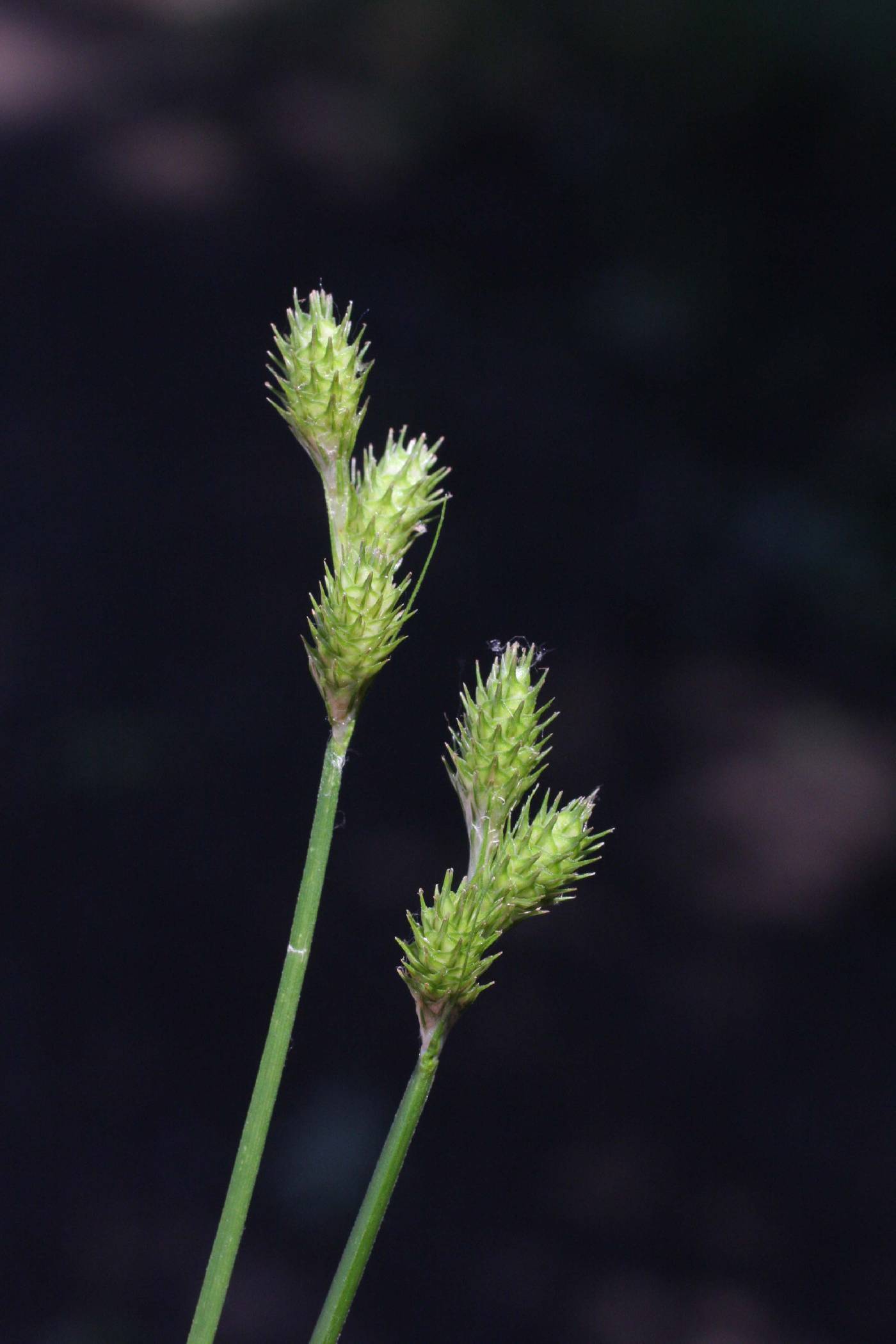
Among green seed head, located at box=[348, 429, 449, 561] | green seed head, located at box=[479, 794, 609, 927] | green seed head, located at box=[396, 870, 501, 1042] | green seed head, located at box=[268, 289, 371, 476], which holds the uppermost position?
green seed head, located at box=[268, 289, 371, 476]

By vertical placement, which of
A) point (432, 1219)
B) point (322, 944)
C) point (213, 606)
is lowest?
point (432, 1219)

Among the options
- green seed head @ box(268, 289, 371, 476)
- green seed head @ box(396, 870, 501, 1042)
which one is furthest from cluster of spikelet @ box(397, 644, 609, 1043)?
green seed head @ box(268, 289, 371, 476)

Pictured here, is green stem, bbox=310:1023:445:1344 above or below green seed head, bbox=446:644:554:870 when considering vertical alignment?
Answer: below

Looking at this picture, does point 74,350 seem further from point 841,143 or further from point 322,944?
point 841,143

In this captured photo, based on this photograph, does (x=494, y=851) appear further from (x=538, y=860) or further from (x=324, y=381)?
(x=324, y=381)

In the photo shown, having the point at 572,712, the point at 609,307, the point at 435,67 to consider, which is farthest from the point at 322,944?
the point at 435,67

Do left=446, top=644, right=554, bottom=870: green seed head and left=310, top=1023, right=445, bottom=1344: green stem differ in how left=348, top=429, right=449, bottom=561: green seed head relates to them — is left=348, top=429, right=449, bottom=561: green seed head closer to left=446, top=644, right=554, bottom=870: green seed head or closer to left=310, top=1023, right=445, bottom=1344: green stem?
left=446, top=644, right=554, bottom=870: green seed head

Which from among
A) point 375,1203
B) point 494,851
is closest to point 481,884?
point 494,851
